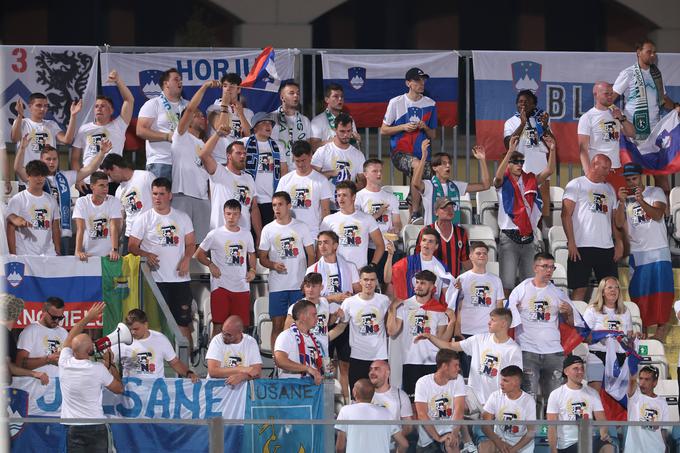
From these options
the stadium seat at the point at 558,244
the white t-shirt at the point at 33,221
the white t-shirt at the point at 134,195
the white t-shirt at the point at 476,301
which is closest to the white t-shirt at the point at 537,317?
the white t-shirt at the point at 476,301

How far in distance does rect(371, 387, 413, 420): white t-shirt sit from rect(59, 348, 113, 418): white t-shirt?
2.50 m

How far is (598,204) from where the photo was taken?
15641mm

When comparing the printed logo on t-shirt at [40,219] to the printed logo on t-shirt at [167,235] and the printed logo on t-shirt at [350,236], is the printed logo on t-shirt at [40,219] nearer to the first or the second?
the printed logo on t-shirt at [167,235]

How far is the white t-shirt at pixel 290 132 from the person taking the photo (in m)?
16.3

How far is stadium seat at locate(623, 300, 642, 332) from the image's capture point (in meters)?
14.8

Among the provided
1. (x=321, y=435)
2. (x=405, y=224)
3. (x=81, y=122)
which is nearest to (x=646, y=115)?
(x=405, y=224)

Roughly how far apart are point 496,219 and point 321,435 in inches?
248

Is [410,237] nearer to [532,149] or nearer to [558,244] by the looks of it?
[558,244]

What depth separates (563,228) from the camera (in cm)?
1587

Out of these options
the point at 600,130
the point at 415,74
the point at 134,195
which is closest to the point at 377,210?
the point at 415,74

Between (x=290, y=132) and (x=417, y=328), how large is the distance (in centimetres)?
349

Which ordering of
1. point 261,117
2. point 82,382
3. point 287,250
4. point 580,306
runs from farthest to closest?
point 261,117
point 580,306
point 287,250
point 82,382

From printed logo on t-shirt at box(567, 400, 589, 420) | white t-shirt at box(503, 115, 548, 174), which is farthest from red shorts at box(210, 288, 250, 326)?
white t-shirt at box(503, 115, 548, 174)

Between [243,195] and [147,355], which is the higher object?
[243,195]
